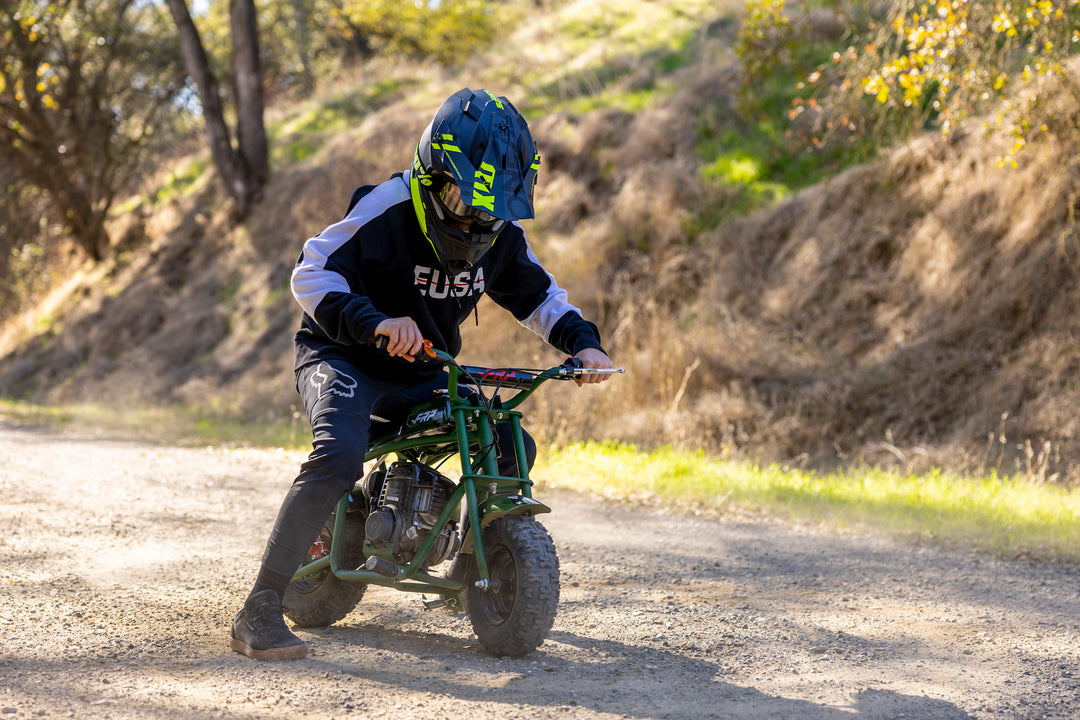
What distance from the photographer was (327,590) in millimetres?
4691

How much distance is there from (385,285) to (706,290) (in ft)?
31.6

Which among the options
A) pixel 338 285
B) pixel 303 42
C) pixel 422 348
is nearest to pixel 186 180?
pixel 303 42

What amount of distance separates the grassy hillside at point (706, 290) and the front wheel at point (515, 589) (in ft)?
20.4

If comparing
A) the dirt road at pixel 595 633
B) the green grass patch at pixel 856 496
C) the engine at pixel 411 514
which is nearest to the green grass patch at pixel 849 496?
the green grass patch at pixel 856 496

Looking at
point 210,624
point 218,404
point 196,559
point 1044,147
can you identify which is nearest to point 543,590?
point 210,624

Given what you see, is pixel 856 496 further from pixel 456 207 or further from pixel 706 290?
pixel 706 290

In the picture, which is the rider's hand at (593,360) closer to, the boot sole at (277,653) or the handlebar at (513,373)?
the handlebar at (513,373)

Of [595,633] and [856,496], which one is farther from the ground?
[856,496]

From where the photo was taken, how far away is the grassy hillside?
10.9m

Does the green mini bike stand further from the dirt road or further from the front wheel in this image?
the dirt road

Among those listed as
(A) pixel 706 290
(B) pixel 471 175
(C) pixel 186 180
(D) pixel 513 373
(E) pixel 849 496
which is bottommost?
(E) pixel 849 496

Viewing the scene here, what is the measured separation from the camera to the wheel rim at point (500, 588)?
13.6 ft

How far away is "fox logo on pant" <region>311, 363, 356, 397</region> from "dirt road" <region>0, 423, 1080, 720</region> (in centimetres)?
108

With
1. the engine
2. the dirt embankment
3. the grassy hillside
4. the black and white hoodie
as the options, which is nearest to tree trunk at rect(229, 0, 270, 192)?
the grassy hillside
